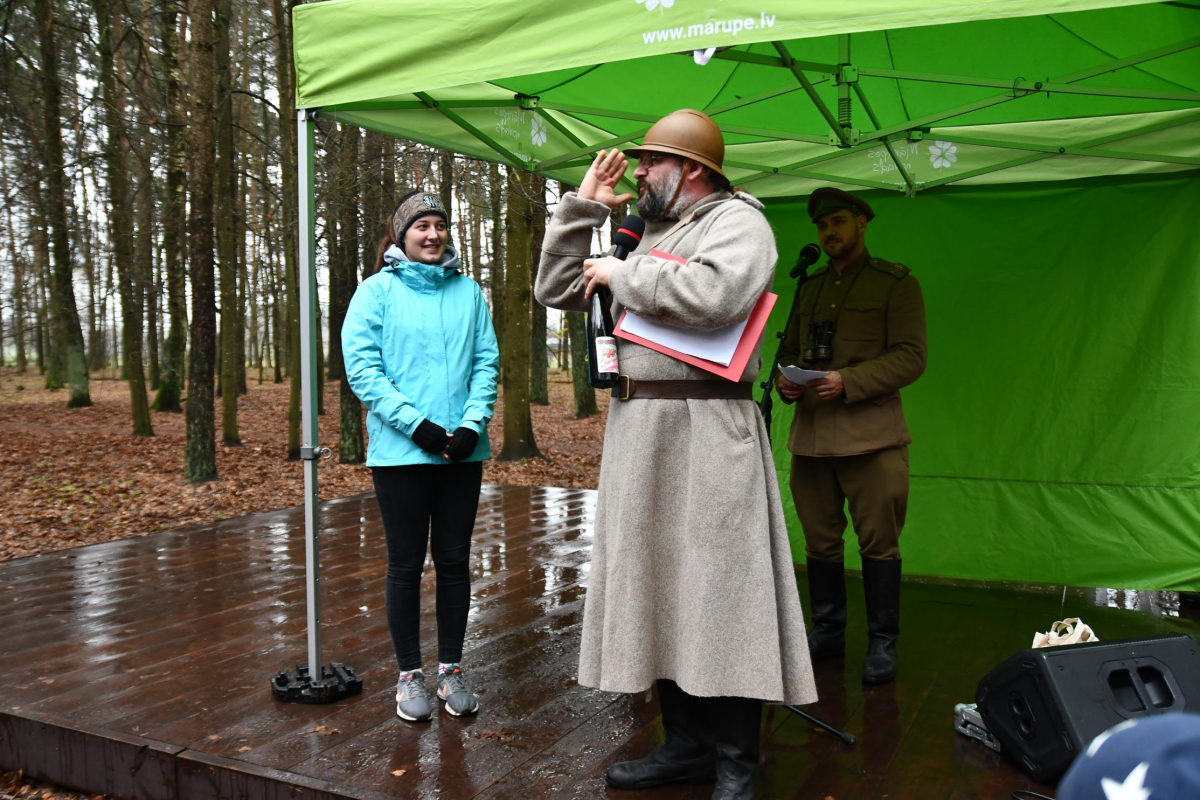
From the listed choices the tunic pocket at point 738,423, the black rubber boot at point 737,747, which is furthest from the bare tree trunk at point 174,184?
the black rubber boot at point 737,747

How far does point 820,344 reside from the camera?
375cm

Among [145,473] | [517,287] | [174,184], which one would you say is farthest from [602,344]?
[145,473]

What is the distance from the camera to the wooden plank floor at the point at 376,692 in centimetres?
266

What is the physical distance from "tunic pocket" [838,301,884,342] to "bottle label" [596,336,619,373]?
161 centimetres

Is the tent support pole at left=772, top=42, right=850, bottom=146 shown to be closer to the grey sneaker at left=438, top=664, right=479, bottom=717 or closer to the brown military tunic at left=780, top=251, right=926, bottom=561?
the brown military tunic at left=780, top=251, right=926, bottom=561

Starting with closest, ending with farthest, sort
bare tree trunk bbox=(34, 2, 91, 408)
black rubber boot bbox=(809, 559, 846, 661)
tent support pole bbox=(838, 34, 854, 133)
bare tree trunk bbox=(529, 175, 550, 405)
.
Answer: tent support pole bbox=(838, 34, 854, 133), black rubber boot bbox=(809, 559, 846, 661), bare tree trunk bbox=(529, 175, 550, 405), bare tree trunk bbox=(34, 2, 91, 408)

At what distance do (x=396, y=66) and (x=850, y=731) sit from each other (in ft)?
8.72

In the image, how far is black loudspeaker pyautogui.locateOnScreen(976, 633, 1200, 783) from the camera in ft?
8.12

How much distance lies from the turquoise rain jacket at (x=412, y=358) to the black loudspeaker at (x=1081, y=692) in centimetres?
180

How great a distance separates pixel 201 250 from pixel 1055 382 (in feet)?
25.5

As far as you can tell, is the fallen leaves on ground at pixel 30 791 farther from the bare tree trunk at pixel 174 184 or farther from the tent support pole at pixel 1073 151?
the bare tree trunk at pixel 174 184

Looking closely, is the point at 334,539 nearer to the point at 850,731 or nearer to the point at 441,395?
the point at 441,395

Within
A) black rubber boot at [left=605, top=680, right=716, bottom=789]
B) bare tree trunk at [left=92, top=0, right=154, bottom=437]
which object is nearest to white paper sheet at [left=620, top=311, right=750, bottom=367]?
black rubber boot at [left=605, top=680, right=716, bottom=789]

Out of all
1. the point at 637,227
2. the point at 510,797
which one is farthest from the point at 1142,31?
the point at 510,797
